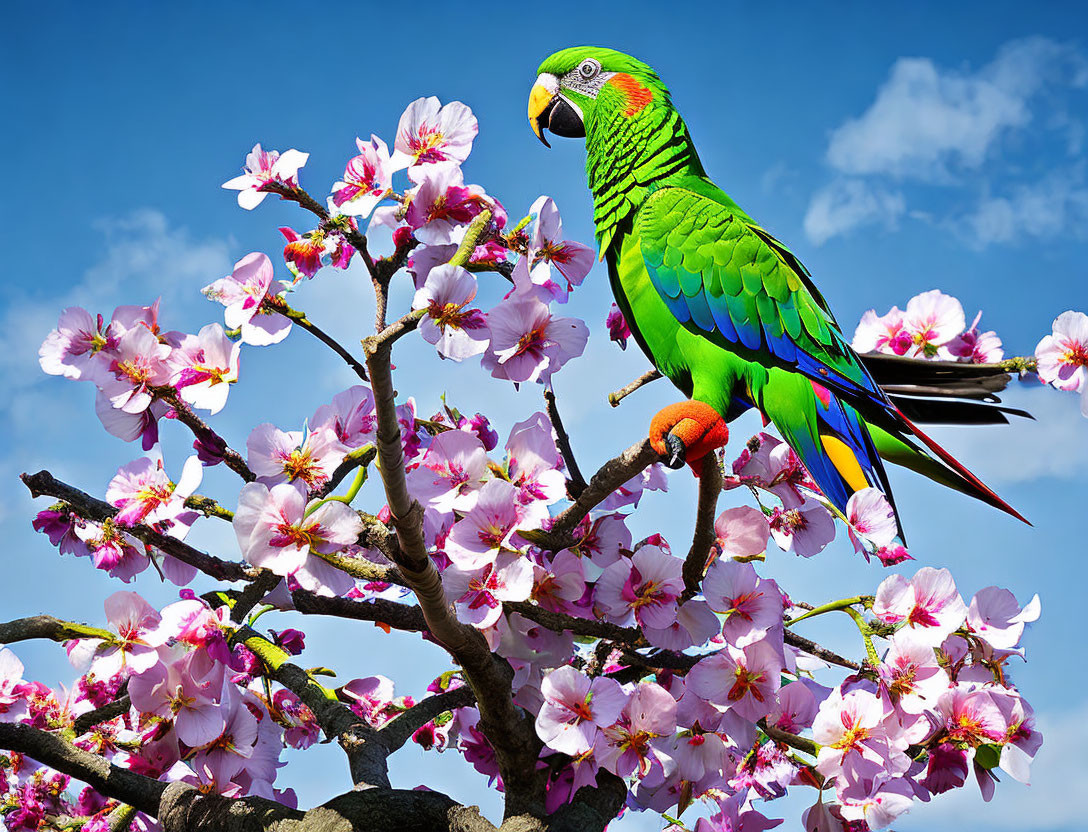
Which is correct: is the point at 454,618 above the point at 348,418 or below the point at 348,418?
below

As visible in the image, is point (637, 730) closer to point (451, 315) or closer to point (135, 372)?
point (451, 315)

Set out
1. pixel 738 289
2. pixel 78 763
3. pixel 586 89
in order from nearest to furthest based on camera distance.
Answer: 1. pixel 78 763
2. pixel 738 289
3. pixel 586 89

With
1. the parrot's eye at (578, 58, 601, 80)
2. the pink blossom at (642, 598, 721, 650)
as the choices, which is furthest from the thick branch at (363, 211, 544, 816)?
the parrot's eye at (578, 58, 601, 80)

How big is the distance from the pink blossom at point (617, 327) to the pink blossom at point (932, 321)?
35.3 inches

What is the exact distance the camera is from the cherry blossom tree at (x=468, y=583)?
1523 millimetres

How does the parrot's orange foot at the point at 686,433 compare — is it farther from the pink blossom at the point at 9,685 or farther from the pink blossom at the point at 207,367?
the pink blossom at the point at 9,685

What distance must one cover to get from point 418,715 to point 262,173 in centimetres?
130

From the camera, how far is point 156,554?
1859 mm

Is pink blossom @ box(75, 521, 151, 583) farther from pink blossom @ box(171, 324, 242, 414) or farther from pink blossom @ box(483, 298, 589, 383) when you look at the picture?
pink blossom @ box(483, 298, 589, 383)

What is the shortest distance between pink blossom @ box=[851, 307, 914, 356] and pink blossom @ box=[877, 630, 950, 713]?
111cm

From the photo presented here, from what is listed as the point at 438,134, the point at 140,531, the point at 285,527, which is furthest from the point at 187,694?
the point at 438,134

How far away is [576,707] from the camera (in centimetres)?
163

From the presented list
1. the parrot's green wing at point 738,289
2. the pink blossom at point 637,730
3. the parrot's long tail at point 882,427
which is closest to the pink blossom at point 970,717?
the parrot's long tail at point 882,427

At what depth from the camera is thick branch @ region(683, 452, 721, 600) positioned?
1.54 metres
